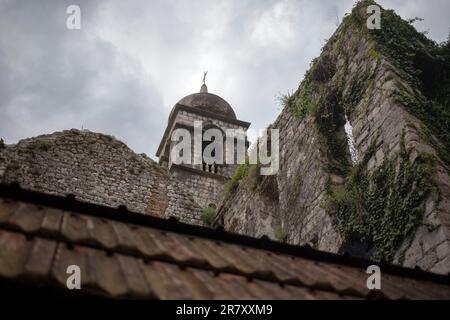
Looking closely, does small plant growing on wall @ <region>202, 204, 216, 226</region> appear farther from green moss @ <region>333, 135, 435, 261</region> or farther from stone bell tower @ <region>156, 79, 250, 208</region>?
stone bell tower @ <region>156, 79, 250, 208</region>

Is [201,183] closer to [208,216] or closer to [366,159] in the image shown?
[208,216]

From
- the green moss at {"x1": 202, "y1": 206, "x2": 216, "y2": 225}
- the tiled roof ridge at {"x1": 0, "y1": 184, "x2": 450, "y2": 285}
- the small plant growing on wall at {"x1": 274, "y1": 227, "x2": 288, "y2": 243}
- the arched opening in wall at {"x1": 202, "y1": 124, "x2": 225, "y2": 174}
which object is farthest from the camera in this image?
the arched opening in wall at {"x1": 202, "y1": 124, "x2": 225, "y2": 174}

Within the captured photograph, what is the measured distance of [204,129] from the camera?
23281 mm

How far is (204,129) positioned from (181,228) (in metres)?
20.3

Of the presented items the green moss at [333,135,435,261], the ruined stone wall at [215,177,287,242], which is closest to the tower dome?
the ruined stone wall at [215,177,287,242]

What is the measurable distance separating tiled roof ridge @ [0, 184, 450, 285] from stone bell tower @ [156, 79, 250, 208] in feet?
48.4

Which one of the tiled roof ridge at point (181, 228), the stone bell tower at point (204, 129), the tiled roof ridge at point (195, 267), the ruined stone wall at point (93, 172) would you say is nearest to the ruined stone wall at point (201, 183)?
the stone bell tower at point (204, 129)

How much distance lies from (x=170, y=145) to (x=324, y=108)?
1619 centimetres

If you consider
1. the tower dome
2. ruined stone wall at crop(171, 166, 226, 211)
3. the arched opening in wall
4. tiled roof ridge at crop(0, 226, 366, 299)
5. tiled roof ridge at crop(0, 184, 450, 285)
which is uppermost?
the tower dome

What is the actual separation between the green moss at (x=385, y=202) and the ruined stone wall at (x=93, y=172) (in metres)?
6.05

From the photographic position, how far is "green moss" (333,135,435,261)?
4.64m

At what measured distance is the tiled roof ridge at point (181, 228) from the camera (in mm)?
2850
